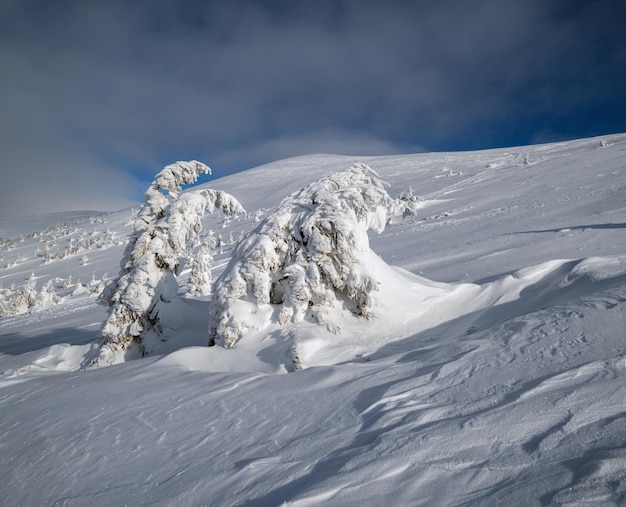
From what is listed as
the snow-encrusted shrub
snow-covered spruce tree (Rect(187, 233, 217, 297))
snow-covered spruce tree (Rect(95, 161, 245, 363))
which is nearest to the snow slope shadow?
snow-covered spruce tree (Rect(95, 161, 245, 363))

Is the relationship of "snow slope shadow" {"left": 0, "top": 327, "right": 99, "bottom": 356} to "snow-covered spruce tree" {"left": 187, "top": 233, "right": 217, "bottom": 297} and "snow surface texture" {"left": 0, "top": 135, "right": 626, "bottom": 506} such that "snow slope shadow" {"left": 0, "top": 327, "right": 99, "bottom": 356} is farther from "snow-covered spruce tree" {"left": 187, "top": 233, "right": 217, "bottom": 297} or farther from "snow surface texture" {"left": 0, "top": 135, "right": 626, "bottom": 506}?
"snow-covered spruce tree" {"left": 187, "top": 233, "right": 217, "bottom": 297}

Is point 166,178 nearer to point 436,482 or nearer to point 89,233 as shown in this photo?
point 436,482

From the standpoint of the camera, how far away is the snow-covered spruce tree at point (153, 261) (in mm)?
9180

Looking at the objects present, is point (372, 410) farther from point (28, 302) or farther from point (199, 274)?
point (28, 302)

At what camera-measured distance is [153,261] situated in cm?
958

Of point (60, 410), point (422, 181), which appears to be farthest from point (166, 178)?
point (422, 181)

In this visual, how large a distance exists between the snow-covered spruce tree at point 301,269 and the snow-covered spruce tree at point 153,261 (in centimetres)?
236

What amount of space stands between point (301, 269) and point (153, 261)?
4543 millimetres

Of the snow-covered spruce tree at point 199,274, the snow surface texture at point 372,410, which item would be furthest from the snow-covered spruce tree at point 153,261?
the snow-covered spruce tree at point 199,274

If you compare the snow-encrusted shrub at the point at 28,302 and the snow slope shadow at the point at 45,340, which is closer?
the snow slope shadow at the point at 45,340

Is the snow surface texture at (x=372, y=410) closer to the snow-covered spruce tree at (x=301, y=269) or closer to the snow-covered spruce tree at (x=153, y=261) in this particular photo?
the snow-covered spruce tree at (x=301, y=269)

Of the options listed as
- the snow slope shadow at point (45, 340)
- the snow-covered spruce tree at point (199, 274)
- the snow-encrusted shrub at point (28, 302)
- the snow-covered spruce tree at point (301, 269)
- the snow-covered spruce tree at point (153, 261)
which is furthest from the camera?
the snow-encrusted shrub at point (28, 302)

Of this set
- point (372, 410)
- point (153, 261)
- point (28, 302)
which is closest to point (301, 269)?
point (153, 261)

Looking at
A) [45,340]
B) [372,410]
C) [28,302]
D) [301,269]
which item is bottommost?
[372,410]
